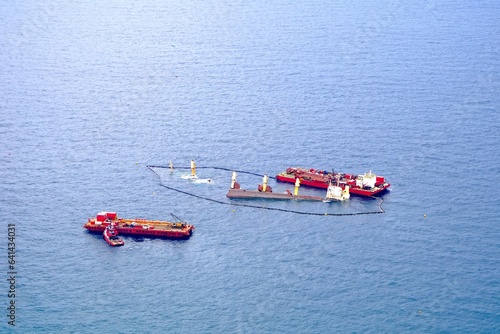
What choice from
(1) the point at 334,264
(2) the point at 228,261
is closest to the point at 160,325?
(2) the point at 228,261

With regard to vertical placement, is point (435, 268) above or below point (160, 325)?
above

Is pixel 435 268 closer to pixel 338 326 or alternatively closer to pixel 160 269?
pixel 338 326

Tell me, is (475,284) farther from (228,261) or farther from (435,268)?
(228,261)

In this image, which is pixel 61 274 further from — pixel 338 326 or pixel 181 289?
pixel 338 326

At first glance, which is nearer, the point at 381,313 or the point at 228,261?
the point at 381,313

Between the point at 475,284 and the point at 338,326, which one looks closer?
the point at 338,326

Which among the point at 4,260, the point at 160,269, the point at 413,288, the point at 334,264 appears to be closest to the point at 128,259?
the point at 160,269

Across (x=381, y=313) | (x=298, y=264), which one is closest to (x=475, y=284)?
(x=381, y=313)
